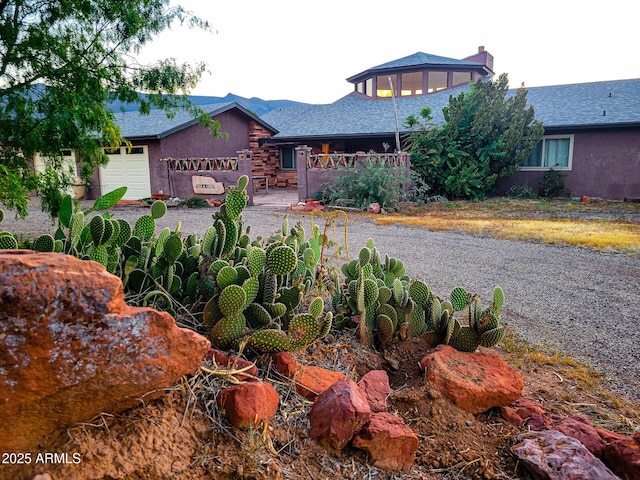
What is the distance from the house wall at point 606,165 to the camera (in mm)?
17125

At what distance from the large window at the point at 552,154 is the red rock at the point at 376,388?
17.4 m

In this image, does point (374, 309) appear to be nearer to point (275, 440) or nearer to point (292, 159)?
point (275, 440)

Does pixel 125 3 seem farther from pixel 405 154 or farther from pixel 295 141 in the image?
pixel 295 141

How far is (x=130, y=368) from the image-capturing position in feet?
6.29

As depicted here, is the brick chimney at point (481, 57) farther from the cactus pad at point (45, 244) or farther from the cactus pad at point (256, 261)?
the cactus pad at point (45, 244)

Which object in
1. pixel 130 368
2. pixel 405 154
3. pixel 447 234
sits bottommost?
pixel 447 234

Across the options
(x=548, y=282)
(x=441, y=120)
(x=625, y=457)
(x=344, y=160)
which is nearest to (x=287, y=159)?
(x=441, y=120)

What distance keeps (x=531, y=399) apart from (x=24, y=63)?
26.2 ft

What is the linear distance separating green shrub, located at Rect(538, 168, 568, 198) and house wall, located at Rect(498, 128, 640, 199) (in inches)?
11.2

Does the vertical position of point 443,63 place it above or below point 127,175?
above

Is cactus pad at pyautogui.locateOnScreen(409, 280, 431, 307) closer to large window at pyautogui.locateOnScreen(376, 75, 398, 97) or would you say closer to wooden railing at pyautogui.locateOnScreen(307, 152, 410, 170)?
wooden railing at pyautogui.locateOnScreen(307, 152, 410, 170)

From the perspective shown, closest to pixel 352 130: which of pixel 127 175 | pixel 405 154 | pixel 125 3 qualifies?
pixel 405 154

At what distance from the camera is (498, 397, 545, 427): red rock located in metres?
2.78

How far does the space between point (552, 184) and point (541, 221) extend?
6.23 m
